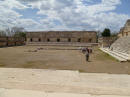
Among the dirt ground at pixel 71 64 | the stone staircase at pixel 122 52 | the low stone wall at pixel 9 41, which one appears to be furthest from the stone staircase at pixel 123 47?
the low stone wall at pixel 9 41

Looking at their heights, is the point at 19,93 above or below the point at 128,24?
below

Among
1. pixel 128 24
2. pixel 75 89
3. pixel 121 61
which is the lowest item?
pixel 121 61

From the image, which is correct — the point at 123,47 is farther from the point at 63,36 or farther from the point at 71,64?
the point at 63,36

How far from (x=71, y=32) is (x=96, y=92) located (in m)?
41.5

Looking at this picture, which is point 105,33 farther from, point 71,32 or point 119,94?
point 119,94

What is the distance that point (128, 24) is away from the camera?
961 inches

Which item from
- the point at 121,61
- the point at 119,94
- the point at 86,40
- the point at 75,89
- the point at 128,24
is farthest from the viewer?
the point at 86,40

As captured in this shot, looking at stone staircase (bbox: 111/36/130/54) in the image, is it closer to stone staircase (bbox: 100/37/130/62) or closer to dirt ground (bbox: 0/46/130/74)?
stone staircase (bbox: 100/37/130/62)

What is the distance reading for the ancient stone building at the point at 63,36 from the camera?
43.5 m

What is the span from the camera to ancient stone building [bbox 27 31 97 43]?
43.5m

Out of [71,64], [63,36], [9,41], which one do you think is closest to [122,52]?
[71,64]

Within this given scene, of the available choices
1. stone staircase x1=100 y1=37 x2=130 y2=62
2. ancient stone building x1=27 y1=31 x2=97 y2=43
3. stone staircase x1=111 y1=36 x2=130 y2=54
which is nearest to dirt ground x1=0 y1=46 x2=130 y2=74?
stone staircase x1=100 y1=37 x2=130 y2=62

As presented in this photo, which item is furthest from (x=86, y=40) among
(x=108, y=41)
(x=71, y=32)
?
(x=108, y=41)

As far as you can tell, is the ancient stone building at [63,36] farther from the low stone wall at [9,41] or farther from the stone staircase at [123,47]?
the stone staircase at [123,47]
